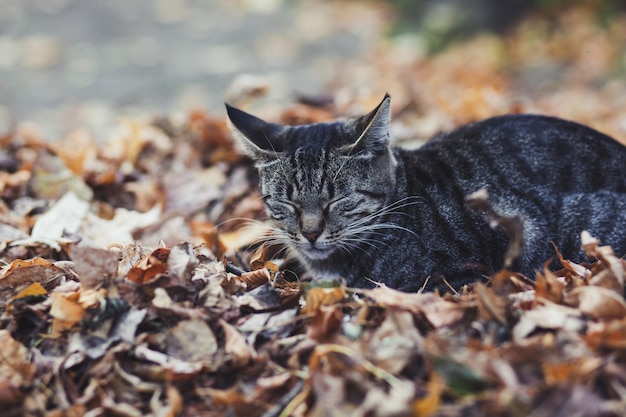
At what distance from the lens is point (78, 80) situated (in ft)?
30.9

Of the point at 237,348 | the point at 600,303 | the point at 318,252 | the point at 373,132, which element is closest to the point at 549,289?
the point at 600,303

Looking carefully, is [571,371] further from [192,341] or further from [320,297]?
[192,341]

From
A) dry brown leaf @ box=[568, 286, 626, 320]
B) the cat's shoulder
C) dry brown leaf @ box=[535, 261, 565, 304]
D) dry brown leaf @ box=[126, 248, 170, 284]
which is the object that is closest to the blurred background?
the cat's shoulder

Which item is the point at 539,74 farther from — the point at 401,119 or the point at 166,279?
the point at 166,279

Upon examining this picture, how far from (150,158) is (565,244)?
3.30 m

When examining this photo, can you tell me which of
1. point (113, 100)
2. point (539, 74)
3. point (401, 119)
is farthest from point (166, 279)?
point (539, 74)

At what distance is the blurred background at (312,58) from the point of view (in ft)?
24.7

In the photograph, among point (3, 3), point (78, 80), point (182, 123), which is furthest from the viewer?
point (3, 3)

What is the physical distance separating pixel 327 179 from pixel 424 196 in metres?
0.59

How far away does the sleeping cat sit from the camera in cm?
369

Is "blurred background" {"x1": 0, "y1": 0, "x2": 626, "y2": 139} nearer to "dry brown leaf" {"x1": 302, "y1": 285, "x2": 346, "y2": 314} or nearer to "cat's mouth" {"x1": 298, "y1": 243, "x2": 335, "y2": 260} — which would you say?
"cat's mouth" {"x1": 298, "y1": 243, "x2": 335, "y2": 260}

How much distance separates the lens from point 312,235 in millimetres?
3707

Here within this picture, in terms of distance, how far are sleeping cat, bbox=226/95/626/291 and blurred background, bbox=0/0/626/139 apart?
7.23 feet

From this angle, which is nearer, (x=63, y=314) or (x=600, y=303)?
(x=600, y=303)
